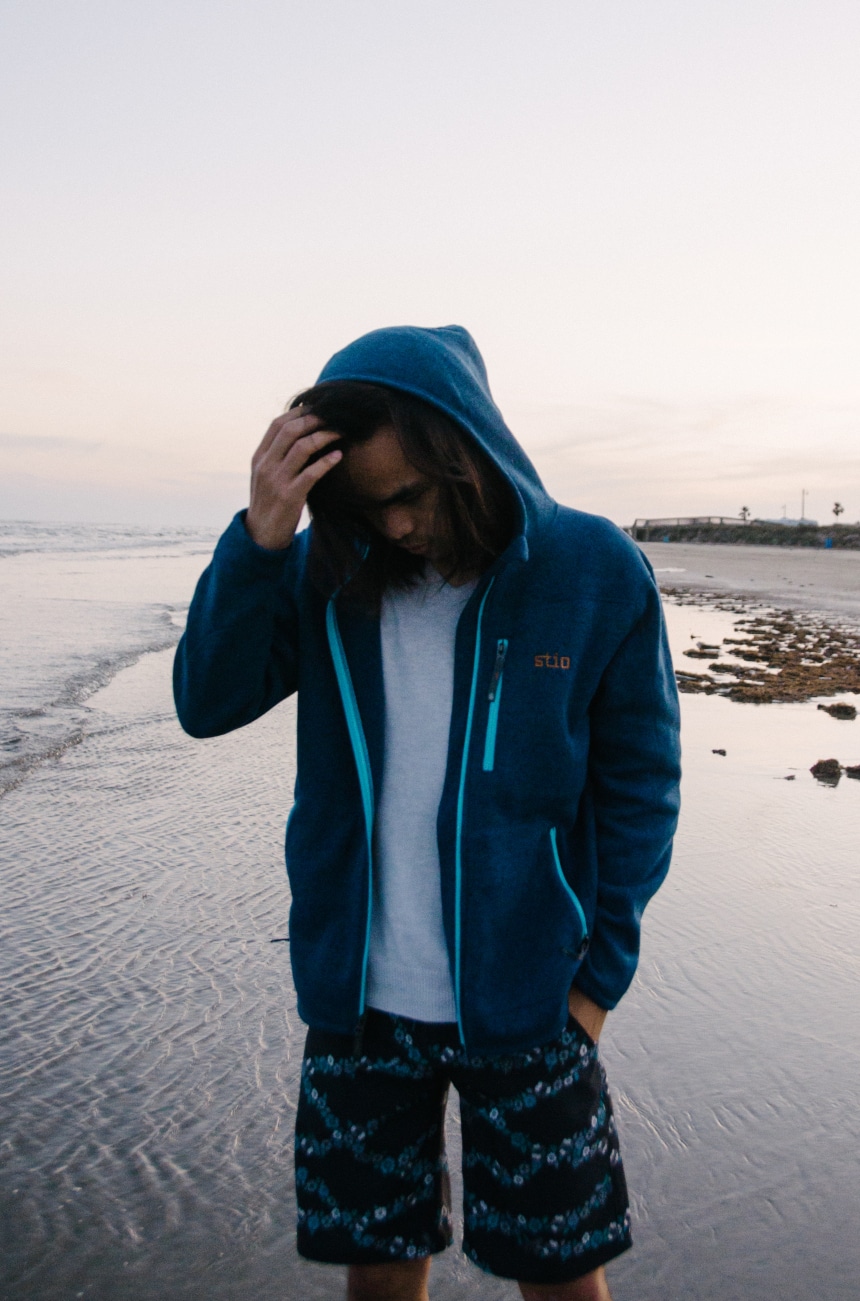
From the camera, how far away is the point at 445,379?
1.68 m

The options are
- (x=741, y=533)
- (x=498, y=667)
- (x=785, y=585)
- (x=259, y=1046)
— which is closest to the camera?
(x=498, y=667)

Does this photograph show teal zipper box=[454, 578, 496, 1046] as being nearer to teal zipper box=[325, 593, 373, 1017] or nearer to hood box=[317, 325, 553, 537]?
teal zipper box=[325, 593, 373, 1017]

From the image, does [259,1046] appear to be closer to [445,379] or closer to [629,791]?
[629,791]

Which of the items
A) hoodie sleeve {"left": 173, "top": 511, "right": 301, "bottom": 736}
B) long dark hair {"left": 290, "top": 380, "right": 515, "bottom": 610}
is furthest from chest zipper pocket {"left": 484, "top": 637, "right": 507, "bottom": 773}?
hoodie sleeve {"left": 173, "top": 511, "right": 301, "bottom": 736}

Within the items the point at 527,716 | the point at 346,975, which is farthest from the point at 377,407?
the point at 346,975

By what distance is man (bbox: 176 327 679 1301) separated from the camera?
1.64 m

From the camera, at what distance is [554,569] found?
1768mm

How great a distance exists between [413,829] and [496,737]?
0.23m

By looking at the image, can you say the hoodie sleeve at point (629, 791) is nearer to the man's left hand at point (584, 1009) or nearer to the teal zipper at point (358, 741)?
the man's left hand at point (584, 1009)

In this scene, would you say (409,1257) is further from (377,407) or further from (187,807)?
(187,807)

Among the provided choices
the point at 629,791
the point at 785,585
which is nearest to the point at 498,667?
the point at 629,791

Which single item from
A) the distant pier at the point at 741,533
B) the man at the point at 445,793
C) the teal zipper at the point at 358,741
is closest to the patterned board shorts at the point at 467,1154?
the man at the point at 445,793

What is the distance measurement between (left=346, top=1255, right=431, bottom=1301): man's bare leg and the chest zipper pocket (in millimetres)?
884

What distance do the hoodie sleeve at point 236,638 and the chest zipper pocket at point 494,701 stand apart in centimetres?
41
